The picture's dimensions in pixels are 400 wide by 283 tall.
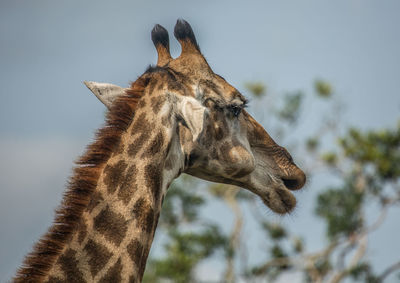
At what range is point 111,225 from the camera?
4.10 metres

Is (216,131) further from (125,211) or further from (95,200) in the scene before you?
(95,200)

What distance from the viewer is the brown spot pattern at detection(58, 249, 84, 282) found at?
3805 millimetres

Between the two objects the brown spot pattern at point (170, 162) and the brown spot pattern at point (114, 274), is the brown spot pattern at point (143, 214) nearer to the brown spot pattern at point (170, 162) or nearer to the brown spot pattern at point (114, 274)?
the brown spot pattern at point (114, 274)

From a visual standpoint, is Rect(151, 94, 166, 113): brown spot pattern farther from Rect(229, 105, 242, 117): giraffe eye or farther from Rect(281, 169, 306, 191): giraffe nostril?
Rect(281, 169, 306, 191): giraffe nostril

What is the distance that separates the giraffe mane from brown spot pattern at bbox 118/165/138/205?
7.9 inches

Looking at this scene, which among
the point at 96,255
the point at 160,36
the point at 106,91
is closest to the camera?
the point at 96,255

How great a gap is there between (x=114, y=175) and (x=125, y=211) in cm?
30

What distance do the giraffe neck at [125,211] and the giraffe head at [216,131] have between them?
273mm

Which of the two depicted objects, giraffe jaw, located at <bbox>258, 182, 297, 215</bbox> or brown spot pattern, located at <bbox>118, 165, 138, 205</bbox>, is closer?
brown spot pattern, located at <bbox>118, 165, 138, 205</bbox>

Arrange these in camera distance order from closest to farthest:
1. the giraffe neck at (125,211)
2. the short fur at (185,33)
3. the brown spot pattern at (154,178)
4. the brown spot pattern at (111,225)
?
1. the giraffe neck at (125,211)
2. the brown spot pattern at (111,225)
3. the brown spot pattern at (154,178)
4. the short fur at (185,33)

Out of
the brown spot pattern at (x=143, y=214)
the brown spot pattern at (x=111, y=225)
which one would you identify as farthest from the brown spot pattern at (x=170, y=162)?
the brown spot pattern at (x=111, y=225)

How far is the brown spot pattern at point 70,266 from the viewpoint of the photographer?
12.5 feet

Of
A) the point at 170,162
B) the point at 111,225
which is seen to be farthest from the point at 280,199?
the point at 111,225

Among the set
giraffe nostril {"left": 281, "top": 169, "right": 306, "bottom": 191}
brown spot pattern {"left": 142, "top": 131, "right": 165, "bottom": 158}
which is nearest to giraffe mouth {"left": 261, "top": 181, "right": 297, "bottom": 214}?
giraffe nostril {"left": 281, "top": 169, "right": 306, "bottom": 191}
